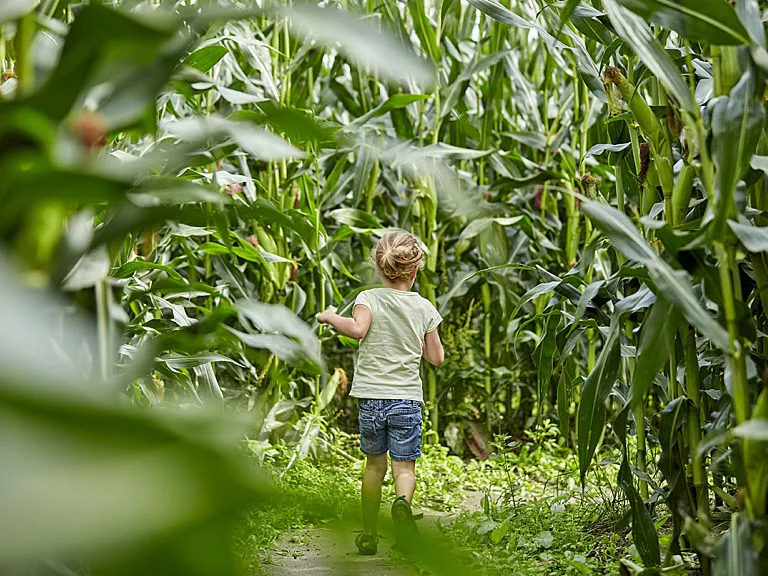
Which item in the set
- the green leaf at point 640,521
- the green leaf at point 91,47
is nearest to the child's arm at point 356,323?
the green leaf at point 640,521

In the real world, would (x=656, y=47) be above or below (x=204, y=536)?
above

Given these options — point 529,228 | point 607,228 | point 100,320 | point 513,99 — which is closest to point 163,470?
point 100,320

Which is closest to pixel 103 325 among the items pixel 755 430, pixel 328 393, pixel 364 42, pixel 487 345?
pixel 364 42

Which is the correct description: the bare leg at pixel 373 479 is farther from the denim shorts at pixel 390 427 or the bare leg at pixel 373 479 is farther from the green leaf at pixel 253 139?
the green leaf at pixel 253 139

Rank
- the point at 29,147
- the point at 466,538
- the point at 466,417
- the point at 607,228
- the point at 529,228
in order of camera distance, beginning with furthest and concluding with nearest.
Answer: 1. the point at 466,417
2. the point at 529,228
3. the point at 466,538
4. the point at 607,228
5. the point at 29,147

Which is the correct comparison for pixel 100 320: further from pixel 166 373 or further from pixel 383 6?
pixel 383 6

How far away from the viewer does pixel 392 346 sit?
246 centimetres

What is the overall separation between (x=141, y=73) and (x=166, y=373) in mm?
862

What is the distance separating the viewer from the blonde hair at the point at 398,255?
2479 millimetres

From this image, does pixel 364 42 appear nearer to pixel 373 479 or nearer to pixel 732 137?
pixel 732 137

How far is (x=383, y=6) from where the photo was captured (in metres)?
3.24

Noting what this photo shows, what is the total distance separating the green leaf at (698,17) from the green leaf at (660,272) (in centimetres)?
24

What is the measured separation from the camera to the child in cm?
234

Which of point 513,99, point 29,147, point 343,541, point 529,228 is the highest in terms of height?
point 513,99
